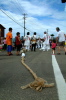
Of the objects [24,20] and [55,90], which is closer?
[55,90]

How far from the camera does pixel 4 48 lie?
22.1 metres

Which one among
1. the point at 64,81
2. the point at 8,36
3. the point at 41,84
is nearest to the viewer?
the point at 41,84

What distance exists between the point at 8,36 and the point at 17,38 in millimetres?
800

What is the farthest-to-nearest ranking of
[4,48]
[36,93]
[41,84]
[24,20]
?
[24,20], [4,48], [41,84], [36,93]

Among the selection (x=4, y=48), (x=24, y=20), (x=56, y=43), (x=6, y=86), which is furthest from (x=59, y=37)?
(x=24, y=20)

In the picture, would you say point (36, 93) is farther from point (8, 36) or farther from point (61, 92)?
point (8, 36)

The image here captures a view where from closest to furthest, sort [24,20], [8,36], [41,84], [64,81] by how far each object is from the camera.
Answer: [41,84] < [64,81] < [8,36] < [24,20]

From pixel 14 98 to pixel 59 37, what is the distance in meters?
11.5

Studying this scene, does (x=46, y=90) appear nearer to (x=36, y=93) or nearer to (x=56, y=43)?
(x=36, y=93)

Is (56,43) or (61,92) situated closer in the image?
(61,92)

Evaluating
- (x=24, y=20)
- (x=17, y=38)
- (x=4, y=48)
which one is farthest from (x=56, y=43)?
(x=24, y=20)

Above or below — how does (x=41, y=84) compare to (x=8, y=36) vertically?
below

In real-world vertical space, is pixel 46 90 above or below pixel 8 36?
below

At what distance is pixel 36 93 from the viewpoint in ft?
13.3
